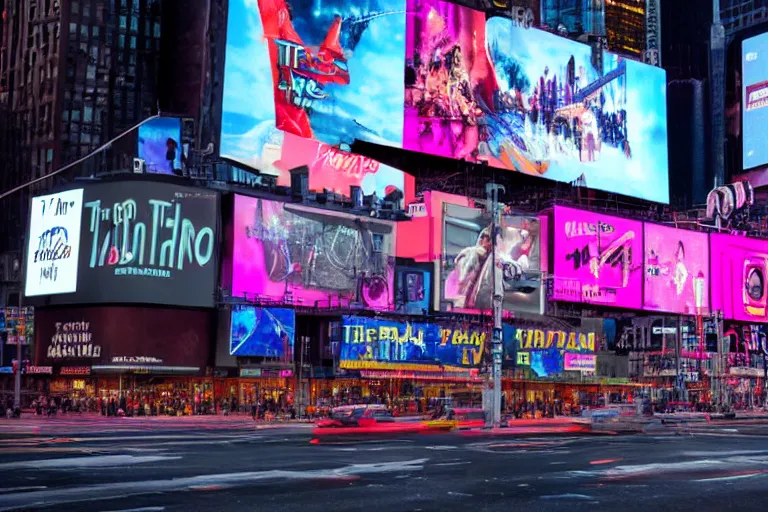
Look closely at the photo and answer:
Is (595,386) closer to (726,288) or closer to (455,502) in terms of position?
(726,288)

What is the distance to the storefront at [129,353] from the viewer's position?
85.7 m

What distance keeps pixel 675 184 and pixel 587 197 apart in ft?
140

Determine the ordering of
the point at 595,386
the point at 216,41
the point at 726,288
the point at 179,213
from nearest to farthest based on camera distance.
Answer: the point at 179,213
the point at 216,41
the point at 595,386
the point at 726,288

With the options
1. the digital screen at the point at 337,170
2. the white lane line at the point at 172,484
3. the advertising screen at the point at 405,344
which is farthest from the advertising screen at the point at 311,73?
the white lane line at the point at 172,484

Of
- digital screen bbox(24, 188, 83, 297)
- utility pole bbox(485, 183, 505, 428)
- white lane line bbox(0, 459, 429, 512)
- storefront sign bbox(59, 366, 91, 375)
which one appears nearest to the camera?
white lane line bbox(0, 459, 429, 512)

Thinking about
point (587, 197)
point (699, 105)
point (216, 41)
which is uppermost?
point (699, 105)

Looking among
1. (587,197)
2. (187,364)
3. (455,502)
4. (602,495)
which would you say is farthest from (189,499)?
(587,197)

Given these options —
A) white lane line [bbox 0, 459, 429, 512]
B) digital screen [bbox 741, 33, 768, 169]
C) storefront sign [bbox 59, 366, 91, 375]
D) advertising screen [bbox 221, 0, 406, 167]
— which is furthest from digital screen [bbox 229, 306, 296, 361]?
digital screen [bbox 741, 33, 768, 169]

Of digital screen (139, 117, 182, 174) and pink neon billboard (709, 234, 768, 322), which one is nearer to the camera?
digital screen (139, 117, 182, 174)

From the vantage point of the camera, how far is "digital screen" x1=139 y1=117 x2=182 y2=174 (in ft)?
317

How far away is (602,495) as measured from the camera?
20750mm

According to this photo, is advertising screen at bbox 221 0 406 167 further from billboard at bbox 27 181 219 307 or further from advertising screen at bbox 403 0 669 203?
billboard at bbox 27 181 219 307

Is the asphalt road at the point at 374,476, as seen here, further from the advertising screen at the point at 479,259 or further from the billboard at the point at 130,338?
the advertising screen at the point at 479,259

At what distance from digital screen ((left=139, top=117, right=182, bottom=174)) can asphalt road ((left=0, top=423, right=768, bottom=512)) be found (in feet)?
201
